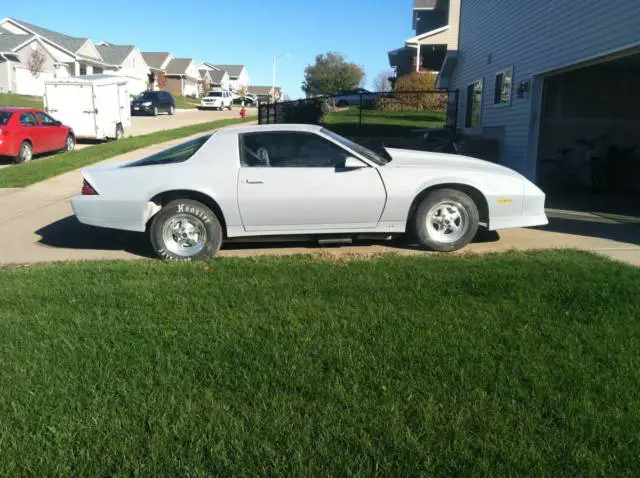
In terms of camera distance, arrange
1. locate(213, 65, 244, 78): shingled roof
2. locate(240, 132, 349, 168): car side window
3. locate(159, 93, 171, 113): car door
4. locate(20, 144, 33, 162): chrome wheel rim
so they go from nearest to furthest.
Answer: locate(240, 132, 349, 168): car side window
locate(20, 144, 33, 162): chrome wheel rim
locate(159, 93, 171, 113): car door
locate(213, 65, 244, 78): shingled roof

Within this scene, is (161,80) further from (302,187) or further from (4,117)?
(302,187)

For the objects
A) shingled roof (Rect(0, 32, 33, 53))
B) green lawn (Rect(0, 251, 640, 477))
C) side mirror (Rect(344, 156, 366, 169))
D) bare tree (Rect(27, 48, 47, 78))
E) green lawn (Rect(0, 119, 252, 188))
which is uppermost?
shingled roof (Rect(0, 32, 33, 53))

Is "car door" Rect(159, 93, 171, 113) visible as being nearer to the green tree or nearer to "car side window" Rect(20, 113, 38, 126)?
"car side window" Rect(20, 113, 38, 126)

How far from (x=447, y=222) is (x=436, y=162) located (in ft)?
2.31

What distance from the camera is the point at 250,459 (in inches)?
110

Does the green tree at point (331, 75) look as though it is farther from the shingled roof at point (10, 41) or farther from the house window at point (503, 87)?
the house window at point (503, 87)

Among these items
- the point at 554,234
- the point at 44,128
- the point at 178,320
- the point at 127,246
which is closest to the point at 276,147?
the point at 127,246

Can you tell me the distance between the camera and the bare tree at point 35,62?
46.8 meters

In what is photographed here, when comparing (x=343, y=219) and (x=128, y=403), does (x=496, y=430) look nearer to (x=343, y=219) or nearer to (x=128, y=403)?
(x=128, y=403)

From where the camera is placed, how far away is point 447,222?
22.0ft

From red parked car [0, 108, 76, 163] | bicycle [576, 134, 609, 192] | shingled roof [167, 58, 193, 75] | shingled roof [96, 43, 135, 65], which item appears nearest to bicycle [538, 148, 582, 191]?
bicycle [576, 134, 609, 192]

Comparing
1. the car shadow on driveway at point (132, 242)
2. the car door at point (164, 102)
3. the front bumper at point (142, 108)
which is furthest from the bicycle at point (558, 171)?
the car door at point (164, 102)

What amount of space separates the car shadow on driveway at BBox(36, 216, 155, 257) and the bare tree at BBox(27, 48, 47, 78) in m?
44.6

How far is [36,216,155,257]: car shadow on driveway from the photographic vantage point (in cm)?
721
